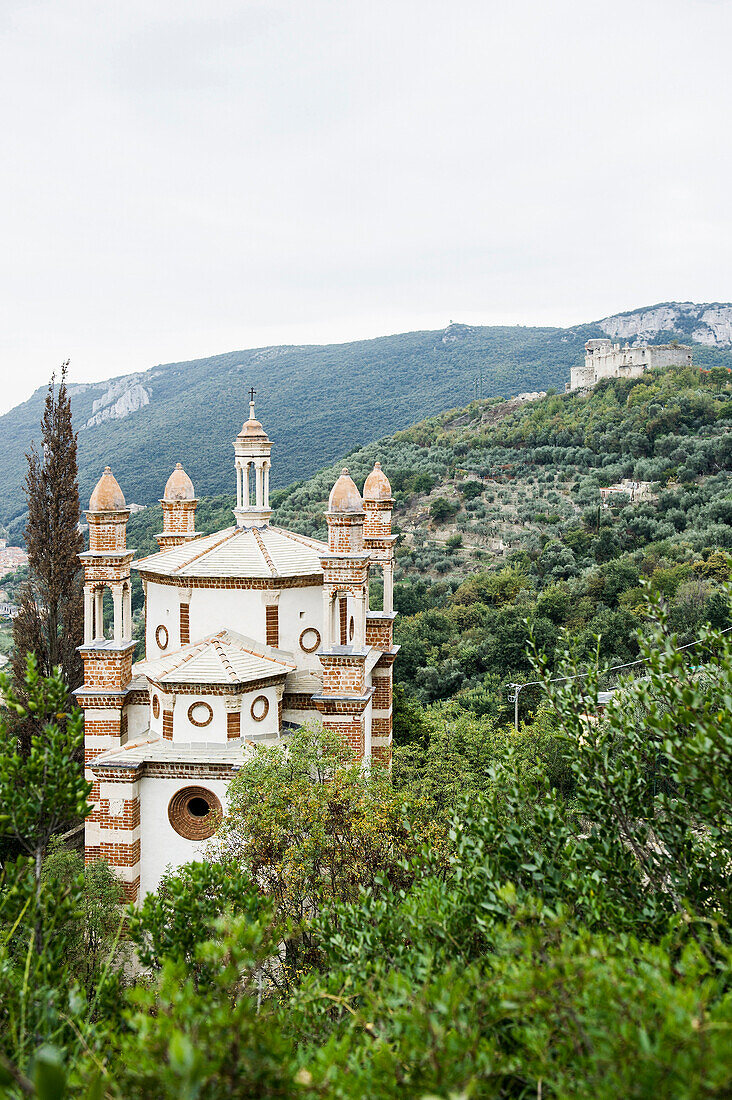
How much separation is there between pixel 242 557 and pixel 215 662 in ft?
9.23

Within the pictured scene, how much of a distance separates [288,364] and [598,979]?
113m

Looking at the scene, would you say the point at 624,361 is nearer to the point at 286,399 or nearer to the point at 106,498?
the point at 286,399

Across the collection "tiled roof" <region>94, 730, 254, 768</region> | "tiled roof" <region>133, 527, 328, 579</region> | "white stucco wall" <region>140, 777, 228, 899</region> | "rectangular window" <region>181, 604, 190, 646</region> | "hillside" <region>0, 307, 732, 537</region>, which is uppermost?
"hillside" <region>0, 307, 732, 537</region>

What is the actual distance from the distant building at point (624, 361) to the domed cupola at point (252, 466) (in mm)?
67743

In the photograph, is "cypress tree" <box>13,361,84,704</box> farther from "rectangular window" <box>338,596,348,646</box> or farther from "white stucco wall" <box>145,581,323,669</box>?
"rectangular window" <box>338,596,348,646</box>

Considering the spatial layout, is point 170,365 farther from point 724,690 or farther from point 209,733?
point 724,690

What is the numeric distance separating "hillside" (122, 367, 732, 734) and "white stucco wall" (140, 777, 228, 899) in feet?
35.4

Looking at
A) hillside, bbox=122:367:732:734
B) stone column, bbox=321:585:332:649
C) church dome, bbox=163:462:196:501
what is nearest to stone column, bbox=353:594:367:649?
stone column, bbox=321:585:332:649

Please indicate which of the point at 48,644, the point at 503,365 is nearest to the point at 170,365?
the point at 503,365

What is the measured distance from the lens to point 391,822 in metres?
11.1

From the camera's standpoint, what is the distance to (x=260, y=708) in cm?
1484

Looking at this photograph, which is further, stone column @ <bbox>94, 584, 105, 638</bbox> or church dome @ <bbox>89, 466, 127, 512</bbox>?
stone column @ <bbox>94, 584, 105, 638</bbox>

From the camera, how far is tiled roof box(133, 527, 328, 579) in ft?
52.8

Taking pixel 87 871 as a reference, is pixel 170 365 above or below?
above
